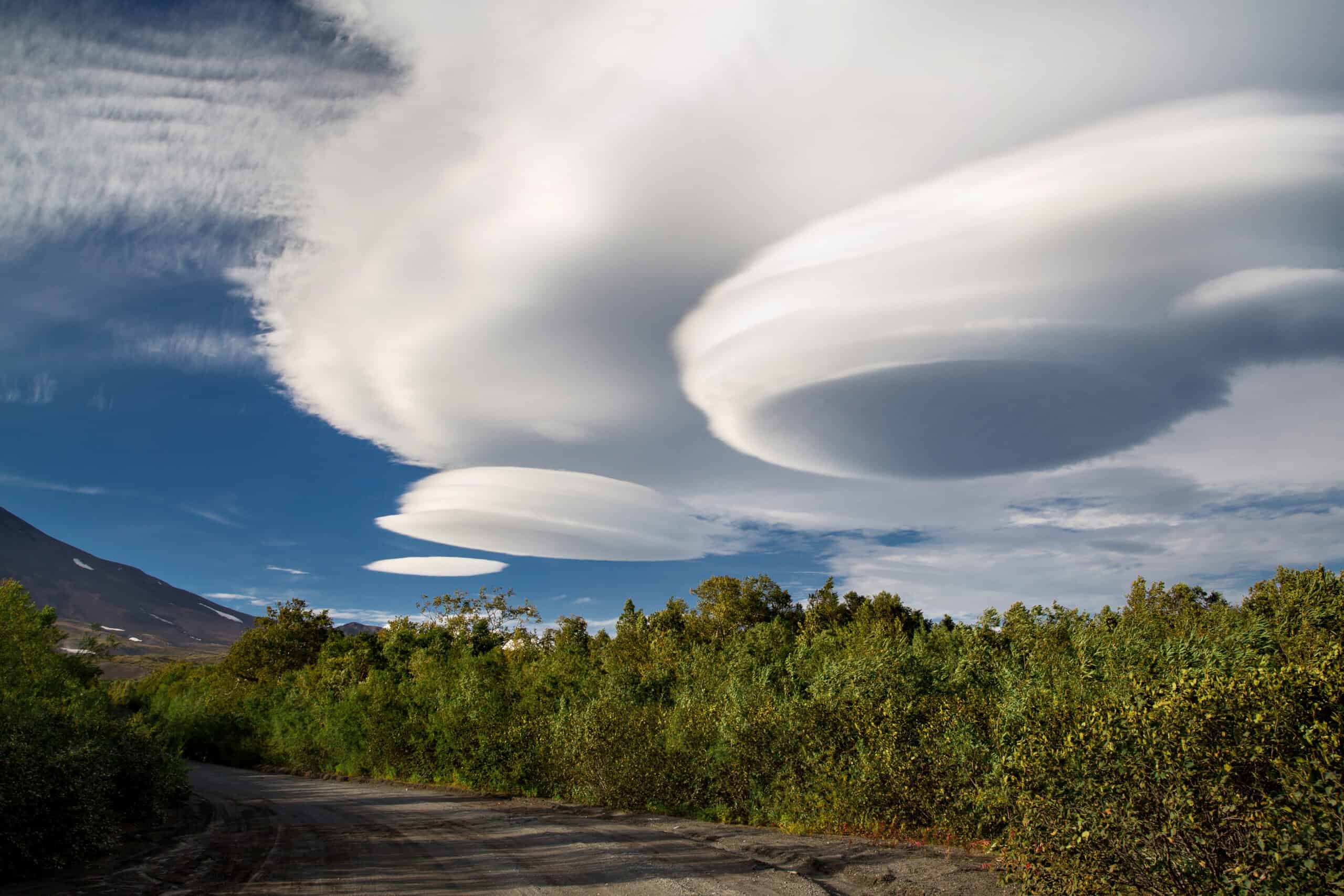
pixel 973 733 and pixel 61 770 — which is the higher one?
pixel 973 733

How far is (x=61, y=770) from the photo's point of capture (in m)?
13.5

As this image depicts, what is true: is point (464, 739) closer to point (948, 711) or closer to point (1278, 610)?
point (948, 711)

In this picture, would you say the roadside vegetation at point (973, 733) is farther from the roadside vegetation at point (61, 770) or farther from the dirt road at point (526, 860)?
the roadside vegetation at point (61, 770)

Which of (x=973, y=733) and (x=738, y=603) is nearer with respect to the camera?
(x=973, y=733)

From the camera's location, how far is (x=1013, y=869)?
9.23 meters

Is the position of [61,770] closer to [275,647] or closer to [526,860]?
[526,860]

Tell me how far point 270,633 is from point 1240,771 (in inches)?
3197

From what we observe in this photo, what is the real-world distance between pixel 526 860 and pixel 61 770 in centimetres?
859

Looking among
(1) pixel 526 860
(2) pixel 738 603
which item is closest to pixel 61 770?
(1) pixel 526 860

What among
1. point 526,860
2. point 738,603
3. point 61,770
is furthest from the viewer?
point 738,603

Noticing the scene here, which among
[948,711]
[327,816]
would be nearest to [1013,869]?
[948,711]

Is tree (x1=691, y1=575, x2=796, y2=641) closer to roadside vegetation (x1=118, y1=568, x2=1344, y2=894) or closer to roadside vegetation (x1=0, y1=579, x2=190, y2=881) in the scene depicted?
roadside vegetation (x1=118, y1=568, x2=1344, y2=894)

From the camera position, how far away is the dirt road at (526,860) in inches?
449

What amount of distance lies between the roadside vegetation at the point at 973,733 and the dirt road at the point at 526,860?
54.0 inches
